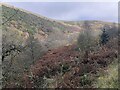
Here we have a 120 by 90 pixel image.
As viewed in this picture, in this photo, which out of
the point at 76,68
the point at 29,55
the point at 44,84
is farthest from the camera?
the point at 29,55

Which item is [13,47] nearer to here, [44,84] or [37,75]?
[44,84]

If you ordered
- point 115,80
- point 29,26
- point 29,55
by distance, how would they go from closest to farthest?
Answer: point 115,80 → point 29,55 → point 29,26

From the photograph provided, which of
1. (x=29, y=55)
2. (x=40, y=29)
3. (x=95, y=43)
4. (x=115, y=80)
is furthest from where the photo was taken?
(x=40, y=29)

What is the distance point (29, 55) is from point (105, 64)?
13722 millimetres

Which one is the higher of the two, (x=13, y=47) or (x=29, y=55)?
(x=13, y=47)

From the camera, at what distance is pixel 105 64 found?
2706 centimetres

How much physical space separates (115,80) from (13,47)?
10074 mm

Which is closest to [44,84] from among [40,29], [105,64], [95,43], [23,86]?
[23,86]

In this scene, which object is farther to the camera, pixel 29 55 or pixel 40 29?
pixel 40 29

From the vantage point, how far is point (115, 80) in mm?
21656

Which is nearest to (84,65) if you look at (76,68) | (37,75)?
(76,68)

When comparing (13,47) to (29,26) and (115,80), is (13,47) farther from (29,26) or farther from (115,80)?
(29,26)

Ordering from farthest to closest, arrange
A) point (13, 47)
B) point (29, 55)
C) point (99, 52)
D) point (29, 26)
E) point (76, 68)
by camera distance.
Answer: point (29, 26), point (29, 55), point (99, 52), point (76, 68), point (13, 47)

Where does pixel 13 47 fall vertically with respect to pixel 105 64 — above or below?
above
